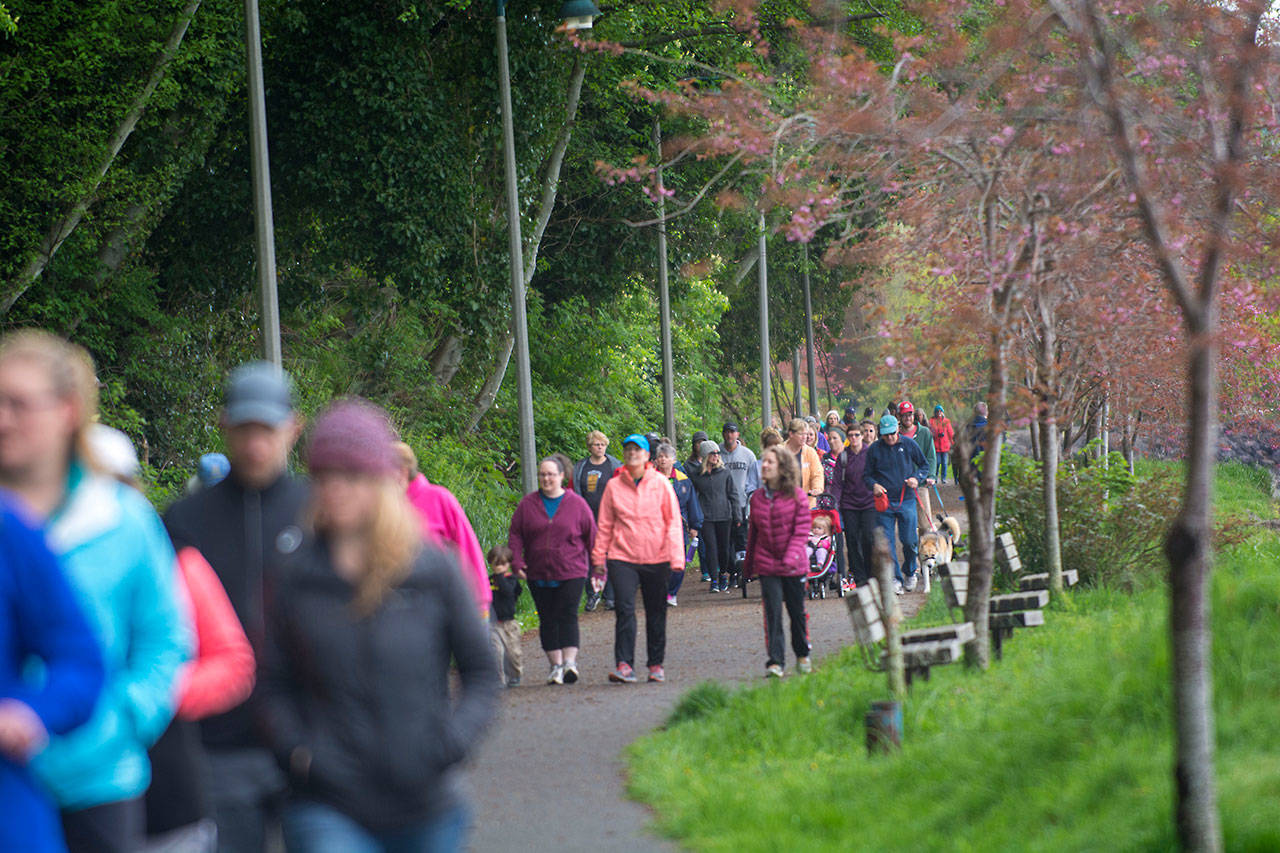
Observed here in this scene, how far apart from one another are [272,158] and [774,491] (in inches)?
530

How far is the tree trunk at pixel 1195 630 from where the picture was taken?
202 inches

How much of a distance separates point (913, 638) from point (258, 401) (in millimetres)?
6144

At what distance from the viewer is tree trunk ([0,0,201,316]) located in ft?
56.4

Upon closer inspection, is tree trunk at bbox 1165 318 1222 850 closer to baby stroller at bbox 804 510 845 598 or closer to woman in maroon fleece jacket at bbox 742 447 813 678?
woman in maroon fleece jacket at bbox 742 447 813 678

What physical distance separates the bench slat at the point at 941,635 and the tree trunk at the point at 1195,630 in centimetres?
407

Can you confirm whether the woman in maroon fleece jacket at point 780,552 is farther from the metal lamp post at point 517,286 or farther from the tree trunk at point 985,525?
the metal lamp post at point 517,286

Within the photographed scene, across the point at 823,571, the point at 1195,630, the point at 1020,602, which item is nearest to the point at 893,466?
the point at 823,571

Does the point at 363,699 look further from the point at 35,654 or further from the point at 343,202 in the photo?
the point at 343,202

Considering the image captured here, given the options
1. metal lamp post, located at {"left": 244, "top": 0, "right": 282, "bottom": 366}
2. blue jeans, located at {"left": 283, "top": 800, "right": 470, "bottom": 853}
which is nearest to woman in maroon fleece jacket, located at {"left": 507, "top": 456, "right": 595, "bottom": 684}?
metal lamp post, located at {"left": 244, "top": 0, "right": 282, "bottom": 366}

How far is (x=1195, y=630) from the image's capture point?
5270 mm

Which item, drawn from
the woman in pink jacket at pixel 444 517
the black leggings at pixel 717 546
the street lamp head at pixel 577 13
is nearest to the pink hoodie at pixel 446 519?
the woman in pink jacket at pixel 444 517

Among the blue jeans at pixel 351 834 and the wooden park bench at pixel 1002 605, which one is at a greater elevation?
the blue jeans at pixel 351 834

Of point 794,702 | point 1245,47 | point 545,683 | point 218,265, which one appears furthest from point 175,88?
point 1245,47

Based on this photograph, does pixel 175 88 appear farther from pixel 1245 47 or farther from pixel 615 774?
pixel 1245 47
